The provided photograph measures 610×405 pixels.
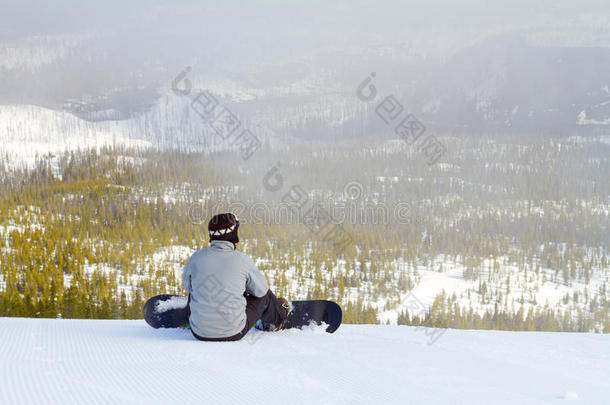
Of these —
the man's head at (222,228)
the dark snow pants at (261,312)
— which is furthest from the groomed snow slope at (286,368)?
the man's head at (222,228)

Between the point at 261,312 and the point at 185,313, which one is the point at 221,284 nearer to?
the point at 261,312

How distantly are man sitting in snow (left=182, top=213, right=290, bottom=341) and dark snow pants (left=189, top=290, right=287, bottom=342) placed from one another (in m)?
0.02

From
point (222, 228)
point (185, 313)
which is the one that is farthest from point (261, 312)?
point (222, 228)

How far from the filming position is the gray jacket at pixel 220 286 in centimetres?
538

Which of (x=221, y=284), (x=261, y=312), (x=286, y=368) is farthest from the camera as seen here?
(x=261, y=312)

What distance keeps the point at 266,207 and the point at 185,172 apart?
100ft

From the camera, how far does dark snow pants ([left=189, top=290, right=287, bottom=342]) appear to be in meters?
5.55

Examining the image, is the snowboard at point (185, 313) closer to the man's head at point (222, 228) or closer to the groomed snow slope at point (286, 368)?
the groomed snow slope at point (286, 368)

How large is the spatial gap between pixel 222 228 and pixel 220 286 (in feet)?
2.11

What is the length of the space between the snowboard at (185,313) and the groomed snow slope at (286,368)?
0.21m

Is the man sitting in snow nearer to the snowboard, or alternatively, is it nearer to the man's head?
the man's head

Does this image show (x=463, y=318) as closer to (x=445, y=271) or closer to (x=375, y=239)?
(x=445, y=271)

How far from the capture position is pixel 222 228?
17.7 ft

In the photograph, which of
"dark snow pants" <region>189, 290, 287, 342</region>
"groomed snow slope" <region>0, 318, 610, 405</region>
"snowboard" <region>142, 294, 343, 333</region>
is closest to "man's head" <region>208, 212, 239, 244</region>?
"dark snow pants" <region>189, 290, 287, 342</region>
